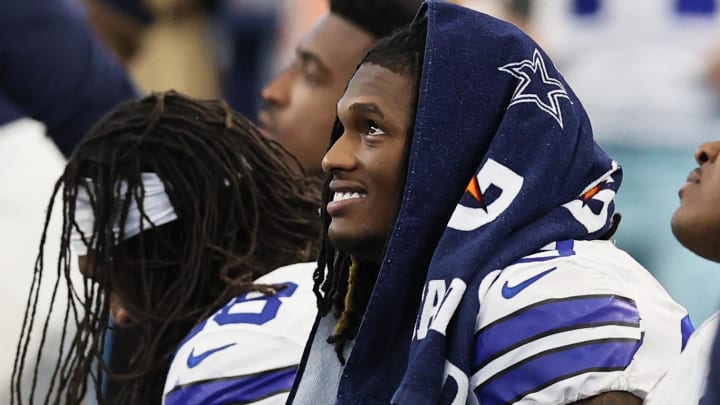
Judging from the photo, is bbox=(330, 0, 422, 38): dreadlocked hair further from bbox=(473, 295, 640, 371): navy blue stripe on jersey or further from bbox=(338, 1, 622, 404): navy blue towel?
bbox=(473, 295, 640, 371): navy blue stripe on jersey

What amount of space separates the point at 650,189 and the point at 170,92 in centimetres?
277

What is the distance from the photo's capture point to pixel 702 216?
94.1 inches

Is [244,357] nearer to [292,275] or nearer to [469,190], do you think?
[292,275]

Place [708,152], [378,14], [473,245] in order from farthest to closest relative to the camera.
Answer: [378,14], [708,152], [473,245]

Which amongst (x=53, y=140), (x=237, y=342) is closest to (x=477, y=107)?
(x=237, y=342)

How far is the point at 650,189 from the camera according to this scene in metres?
5.75

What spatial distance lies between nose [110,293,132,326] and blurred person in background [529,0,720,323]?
2.69 m

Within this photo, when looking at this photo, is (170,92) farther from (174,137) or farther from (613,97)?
(613,97)

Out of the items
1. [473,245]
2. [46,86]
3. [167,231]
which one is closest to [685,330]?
[473,245]

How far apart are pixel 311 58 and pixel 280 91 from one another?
138 mm

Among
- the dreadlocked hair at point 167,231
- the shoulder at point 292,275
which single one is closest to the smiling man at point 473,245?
the shoulder at point 292,275

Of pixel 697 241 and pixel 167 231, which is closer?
pixel 697 241

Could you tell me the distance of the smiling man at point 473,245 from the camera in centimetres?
231

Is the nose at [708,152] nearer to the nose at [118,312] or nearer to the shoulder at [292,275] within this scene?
the shoulder at [292,275]
